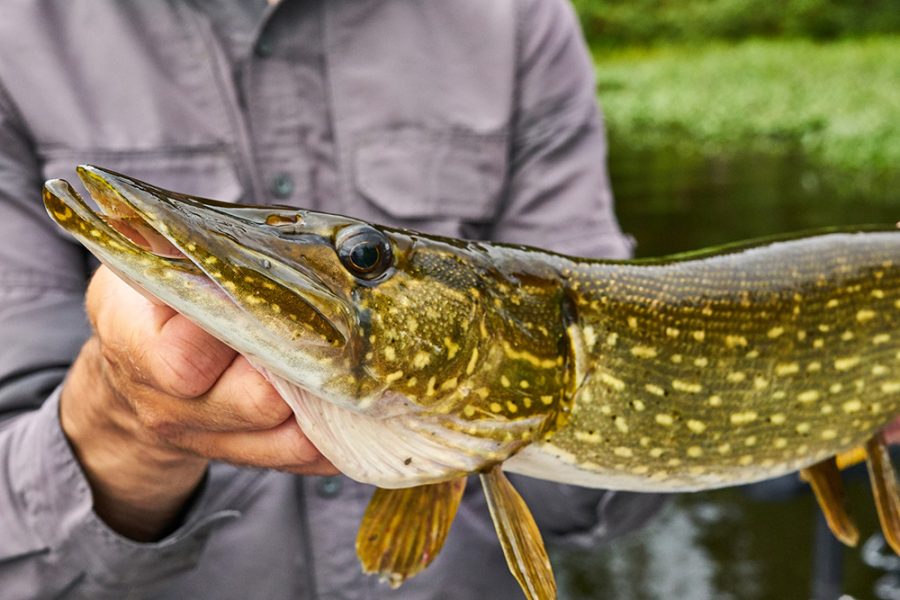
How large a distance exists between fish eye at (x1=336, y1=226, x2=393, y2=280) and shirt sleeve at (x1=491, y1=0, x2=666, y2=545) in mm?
633

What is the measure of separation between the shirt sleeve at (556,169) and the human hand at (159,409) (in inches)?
24.7

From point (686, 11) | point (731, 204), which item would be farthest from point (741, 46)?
point (731, 204)

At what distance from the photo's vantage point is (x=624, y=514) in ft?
4.88

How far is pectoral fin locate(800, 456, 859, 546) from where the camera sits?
48.5 inches

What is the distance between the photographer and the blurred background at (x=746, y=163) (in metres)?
2.93

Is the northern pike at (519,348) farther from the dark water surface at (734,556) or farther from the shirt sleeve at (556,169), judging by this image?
the dark water surface at (734,556)

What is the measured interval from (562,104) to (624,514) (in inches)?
25.6

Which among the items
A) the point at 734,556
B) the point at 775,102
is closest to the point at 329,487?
the point at 734,556

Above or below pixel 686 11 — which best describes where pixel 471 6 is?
above

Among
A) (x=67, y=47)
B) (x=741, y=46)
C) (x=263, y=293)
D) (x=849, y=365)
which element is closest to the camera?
(x=263, y=293)

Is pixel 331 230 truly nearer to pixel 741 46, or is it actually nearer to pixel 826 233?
pixel 826 233

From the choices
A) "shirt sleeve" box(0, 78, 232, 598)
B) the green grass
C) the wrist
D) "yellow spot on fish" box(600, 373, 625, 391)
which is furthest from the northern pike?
the green grass

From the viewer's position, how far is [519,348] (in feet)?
3.33

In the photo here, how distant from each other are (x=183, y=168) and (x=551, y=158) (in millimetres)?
567
